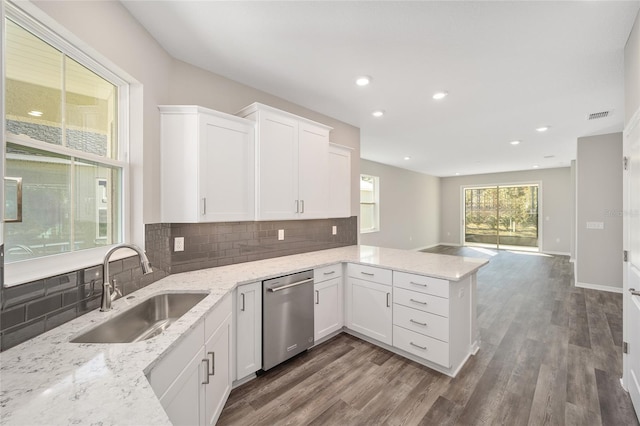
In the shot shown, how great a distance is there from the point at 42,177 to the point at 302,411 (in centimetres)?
210

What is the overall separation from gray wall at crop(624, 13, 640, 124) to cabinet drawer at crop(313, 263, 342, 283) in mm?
2594

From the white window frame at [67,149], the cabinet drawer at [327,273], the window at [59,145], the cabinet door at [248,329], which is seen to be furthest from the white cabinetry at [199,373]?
the cabinet drawer at [327,273]

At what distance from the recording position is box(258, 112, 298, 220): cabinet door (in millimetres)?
2488

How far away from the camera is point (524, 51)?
2.11 metres

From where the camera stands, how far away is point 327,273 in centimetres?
275

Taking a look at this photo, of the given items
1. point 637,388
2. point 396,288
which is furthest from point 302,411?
point 637,388

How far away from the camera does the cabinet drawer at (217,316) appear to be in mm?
1525

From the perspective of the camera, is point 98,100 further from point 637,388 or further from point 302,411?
point 637,388

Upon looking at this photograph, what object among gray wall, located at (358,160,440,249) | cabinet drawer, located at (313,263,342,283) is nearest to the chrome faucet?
cabinet drawer, located at (313,263,342,283)

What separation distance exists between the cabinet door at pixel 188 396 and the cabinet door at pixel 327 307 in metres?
1.32

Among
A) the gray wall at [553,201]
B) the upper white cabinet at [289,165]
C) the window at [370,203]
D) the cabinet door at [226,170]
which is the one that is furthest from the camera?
the gray wall at [553,201]

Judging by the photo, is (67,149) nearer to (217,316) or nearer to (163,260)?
(163,260)

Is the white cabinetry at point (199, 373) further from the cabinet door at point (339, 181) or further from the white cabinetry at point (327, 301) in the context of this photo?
the cabinet door at point (339, 181)

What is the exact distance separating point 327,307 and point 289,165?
5.02 ft
